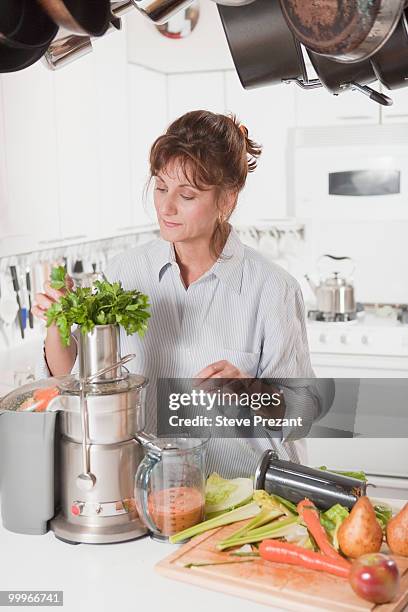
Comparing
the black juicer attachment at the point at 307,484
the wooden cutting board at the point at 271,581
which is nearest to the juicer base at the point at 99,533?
→ the wooden cutting board at the point at 271,581

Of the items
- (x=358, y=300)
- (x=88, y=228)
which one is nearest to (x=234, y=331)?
(x=88, y=228)

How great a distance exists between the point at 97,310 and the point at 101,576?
494 millimetres

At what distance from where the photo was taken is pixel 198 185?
6.29ft

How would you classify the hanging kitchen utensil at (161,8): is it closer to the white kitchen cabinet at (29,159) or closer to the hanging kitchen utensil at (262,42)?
the hanging kitchen utensil at (262,42)

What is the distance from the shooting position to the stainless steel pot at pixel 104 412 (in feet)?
4.97

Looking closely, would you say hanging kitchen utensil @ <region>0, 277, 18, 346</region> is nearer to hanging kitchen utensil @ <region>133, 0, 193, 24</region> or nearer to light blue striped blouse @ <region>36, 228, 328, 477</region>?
light blue striped blouse @ <region>36, 228, 328, 477</region>

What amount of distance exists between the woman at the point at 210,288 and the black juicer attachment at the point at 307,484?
1.16 feet

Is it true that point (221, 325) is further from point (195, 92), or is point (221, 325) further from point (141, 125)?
point (195, 92)

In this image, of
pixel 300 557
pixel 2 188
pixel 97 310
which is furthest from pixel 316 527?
pixel 2 188

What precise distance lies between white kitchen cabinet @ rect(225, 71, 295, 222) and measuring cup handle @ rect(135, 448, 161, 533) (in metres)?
2.53

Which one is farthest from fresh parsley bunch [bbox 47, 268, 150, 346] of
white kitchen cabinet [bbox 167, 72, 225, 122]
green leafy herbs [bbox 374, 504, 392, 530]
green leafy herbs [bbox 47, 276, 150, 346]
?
white kitchen cabinet [bbox 167, 72, 225, 122]

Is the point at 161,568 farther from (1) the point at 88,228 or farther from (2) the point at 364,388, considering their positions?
(2) the point at 364,388

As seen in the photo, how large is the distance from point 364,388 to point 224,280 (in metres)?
1.86

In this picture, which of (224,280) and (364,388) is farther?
(364,388)
